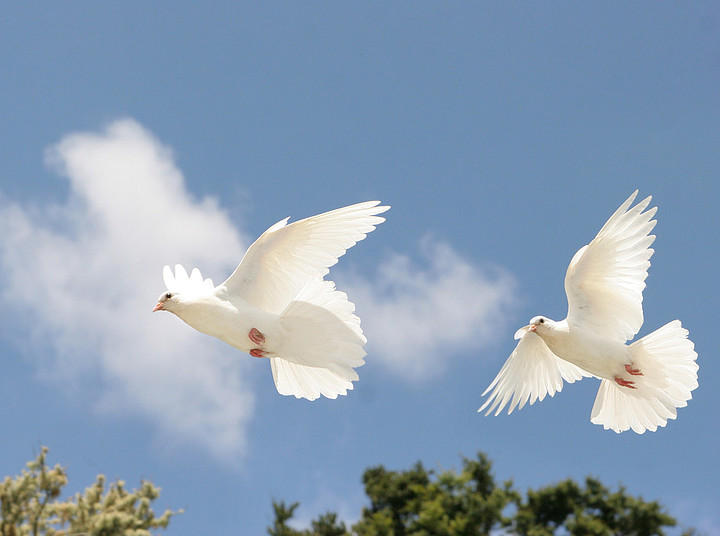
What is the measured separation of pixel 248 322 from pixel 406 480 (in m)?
24.9

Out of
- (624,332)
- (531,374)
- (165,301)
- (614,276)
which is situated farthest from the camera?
(531,374)

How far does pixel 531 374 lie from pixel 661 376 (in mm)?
2160

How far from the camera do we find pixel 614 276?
10.5 m

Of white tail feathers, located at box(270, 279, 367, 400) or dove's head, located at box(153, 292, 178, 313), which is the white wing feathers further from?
white tail feathers, located at box(270, 279, 367, 400)

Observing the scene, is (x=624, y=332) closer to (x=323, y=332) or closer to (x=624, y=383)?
(x=624, y=383)

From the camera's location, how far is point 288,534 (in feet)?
96.1

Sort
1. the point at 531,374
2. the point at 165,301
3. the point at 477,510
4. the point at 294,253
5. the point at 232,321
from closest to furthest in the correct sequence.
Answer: the point at 232,321 → the point at 294,253 → the point at 165,301 → the point at 531,374 → the point at 477,510

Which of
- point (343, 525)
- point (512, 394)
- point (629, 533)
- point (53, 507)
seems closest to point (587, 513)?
point (629, 533)

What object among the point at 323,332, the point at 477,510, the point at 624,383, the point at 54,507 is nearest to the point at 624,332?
the point at 624,383

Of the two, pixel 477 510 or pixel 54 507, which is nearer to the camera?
pixel 54 507

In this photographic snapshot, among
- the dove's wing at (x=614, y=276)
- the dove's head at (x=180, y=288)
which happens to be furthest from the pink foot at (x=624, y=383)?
the dove's head at (x=180, y=288)

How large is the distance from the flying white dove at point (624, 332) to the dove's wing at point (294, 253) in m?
3.25

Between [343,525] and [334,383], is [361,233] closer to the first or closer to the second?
[334,383]

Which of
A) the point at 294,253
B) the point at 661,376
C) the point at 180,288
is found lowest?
the point at 661,376
